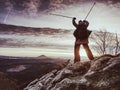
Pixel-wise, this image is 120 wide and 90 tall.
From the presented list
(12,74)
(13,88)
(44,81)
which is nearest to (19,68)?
(12,74)

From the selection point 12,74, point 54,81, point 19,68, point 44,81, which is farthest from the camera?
point 19,68

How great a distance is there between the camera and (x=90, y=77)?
30.3 ft

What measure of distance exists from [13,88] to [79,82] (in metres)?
24.3

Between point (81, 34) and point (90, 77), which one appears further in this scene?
point (81, 34)

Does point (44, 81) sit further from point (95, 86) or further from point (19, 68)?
point (19, 68)

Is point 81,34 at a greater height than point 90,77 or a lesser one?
greater

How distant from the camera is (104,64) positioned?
967 cm

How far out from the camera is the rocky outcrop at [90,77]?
884cm

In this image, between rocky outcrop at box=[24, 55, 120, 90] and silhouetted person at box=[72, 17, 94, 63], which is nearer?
rocky outcrop at box=[24, 55, 120, 90]

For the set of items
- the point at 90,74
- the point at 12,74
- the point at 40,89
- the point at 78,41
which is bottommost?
the point at 12,74

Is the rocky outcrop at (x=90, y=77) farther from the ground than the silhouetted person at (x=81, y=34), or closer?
closer

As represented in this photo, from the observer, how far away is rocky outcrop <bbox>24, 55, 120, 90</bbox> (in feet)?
29.0

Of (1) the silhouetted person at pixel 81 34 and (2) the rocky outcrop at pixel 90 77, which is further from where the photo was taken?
(1) the silhouetted person at pixel 81 34

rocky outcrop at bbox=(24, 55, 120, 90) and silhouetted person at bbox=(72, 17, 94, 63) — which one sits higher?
silhouetted person at bbox=(72, 17, 94, 63)
